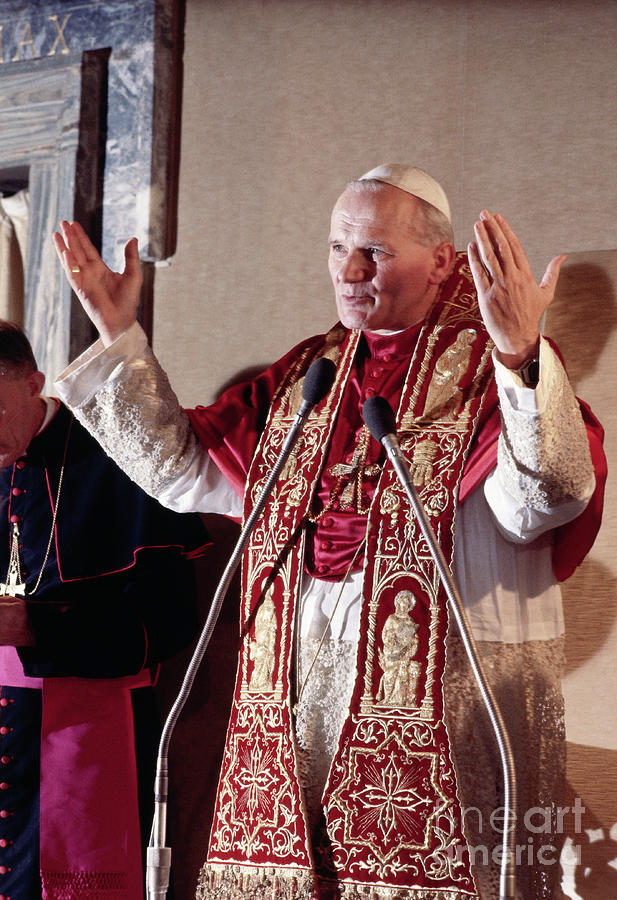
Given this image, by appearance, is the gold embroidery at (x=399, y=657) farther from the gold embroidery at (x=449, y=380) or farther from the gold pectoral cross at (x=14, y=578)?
the gold pectoral cross at (x=14, y=578)

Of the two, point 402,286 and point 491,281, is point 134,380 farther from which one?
point 491,281

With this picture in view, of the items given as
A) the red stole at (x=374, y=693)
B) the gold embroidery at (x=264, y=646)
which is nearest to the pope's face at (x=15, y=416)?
the red stole at (x=374, y=693)

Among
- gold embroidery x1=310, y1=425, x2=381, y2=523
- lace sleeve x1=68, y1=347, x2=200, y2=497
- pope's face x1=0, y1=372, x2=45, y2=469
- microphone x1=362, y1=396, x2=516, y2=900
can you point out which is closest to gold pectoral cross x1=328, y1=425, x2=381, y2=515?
gold embroidery x1=310, y1=425, x2=381, y2=523

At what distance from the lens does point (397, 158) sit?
396 centimetres

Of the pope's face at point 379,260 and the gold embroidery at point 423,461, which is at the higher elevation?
the pope's face at point 379,260

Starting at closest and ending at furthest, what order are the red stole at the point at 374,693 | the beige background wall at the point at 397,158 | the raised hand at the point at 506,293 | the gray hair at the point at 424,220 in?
the raised hand at the point at 506,293 → the red stole at the point at 374,693 → the gray hair at the point at 424,220 → the beige background wall at the point at 397,158

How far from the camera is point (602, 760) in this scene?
335cm

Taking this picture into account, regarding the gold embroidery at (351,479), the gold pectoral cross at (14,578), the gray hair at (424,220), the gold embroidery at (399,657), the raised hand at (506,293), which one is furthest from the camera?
the gold pectoral cross at (14,578)

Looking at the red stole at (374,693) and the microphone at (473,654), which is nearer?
the microphone at (473,654)

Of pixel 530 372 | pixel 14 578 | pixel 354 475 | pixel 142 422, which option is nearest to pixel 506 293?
pixel 530 372

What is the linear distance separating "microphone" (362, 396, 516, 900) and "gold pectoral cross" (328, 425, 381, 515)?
1.89ft

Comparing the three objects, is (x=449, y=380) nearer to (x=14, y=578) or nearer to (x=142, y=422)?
(x=142, y=422)

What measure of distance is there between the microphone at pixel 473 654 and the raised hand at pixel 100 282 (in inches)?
34.6

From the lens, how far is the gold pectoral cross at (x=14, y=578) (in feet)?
11.8
